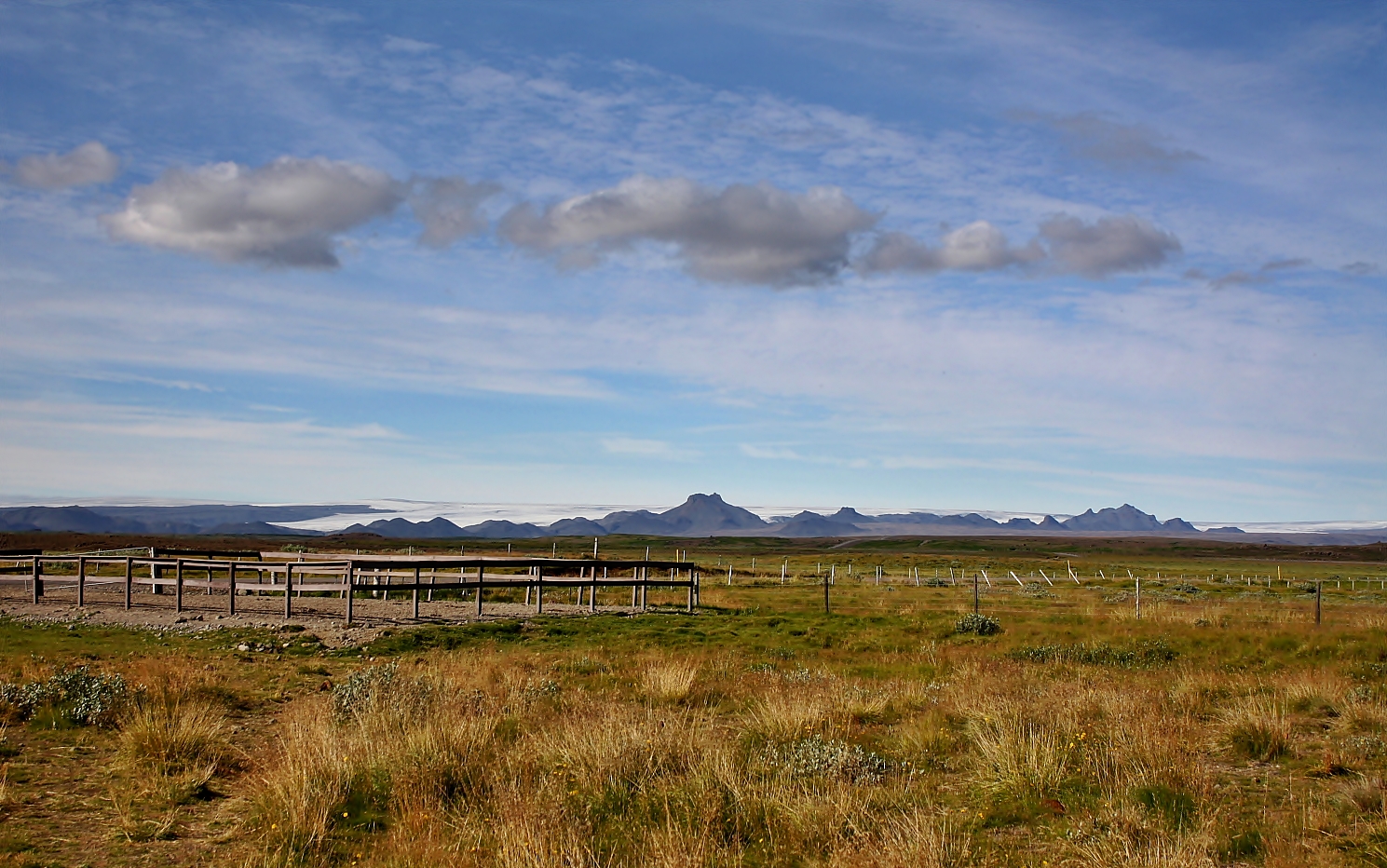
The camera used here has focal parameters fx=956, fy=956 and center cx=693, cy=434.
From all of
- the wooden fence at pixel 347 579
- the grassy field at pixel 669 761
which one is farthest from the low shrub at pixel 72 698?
the wooden fence at pixel 347 579

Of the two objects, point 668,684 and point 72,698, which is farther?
point 668,684

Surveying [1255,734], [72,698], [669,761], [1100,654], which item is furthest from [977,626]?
[72,698]

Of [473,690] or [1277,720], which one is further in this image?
[473,690]

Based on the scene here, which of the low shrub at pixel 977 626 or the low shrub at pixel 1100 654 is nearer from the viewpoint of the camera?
the low shrub at pixel 1100 654

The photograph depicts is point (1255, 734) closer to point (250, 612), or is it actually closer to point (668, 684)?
point (668, 684)

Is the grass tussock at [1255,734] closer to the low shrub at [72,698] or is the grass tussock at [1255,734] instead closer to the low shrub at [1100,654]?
the low shrub at [1100,654]

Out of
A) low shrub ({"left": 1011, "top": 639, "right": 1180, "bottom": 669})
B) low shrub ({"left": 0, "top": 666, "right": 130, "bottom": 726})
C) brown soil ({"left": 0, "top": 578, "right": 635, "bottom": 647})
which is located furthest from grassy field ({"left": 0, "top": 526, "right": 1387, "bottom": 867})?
brown soil ({"left": 0, "top": 578, "right": 635, "bottom": 647})

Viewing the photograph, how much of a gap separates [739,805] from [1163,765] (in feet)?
14.7

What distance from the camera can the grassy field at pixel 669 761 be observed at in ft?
25.3

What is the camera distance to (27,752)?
10.4 m

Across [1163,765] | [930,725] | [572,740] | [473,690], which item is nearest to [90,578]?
[473,690]

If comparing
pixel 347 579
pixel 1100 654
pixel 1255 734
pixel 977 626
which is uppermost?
pixel 347 579

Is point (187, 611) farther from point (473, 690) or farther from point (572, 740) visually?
point (572, 740)

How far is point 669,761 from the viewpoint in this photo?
972 centimetres
